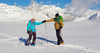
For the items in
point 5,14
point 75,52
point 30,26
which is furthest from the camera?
point 5,14

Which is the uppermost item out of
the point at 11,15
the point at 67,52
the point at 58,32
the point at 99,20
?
the point at 11,15

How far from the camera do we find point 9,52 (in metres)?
4.82

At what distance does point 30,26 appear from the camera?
6316 mm

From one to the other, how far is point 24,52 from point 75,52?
84.6 inches

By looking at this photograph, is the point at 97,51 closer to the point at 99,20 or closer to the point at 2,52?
the point at 2,52

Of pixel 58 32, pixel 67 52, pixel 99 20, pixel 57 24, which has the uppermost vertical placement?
pixel 99 20

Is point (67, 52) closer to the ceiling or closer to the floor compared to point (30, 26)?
closer to the floor

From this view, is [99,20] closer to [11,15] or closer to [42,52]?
[42,52]

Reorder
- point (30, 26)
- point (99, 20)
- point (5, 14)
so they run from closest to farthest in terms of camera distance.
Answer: point (30, 26)
point (99, 20)
point (5, 14)

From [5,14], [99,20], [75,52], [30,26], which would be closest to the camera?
[75,52]

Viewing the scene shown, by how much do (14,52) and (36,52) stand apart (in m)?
0.94

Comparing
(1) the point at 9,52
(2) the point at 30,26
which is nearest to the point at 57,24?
(2) the point at 30,26

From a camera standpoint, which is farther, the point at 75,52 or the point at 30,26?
the point at 30,26

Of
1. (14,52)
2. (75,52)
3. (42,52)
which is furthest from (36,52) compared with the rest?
(75,52)
